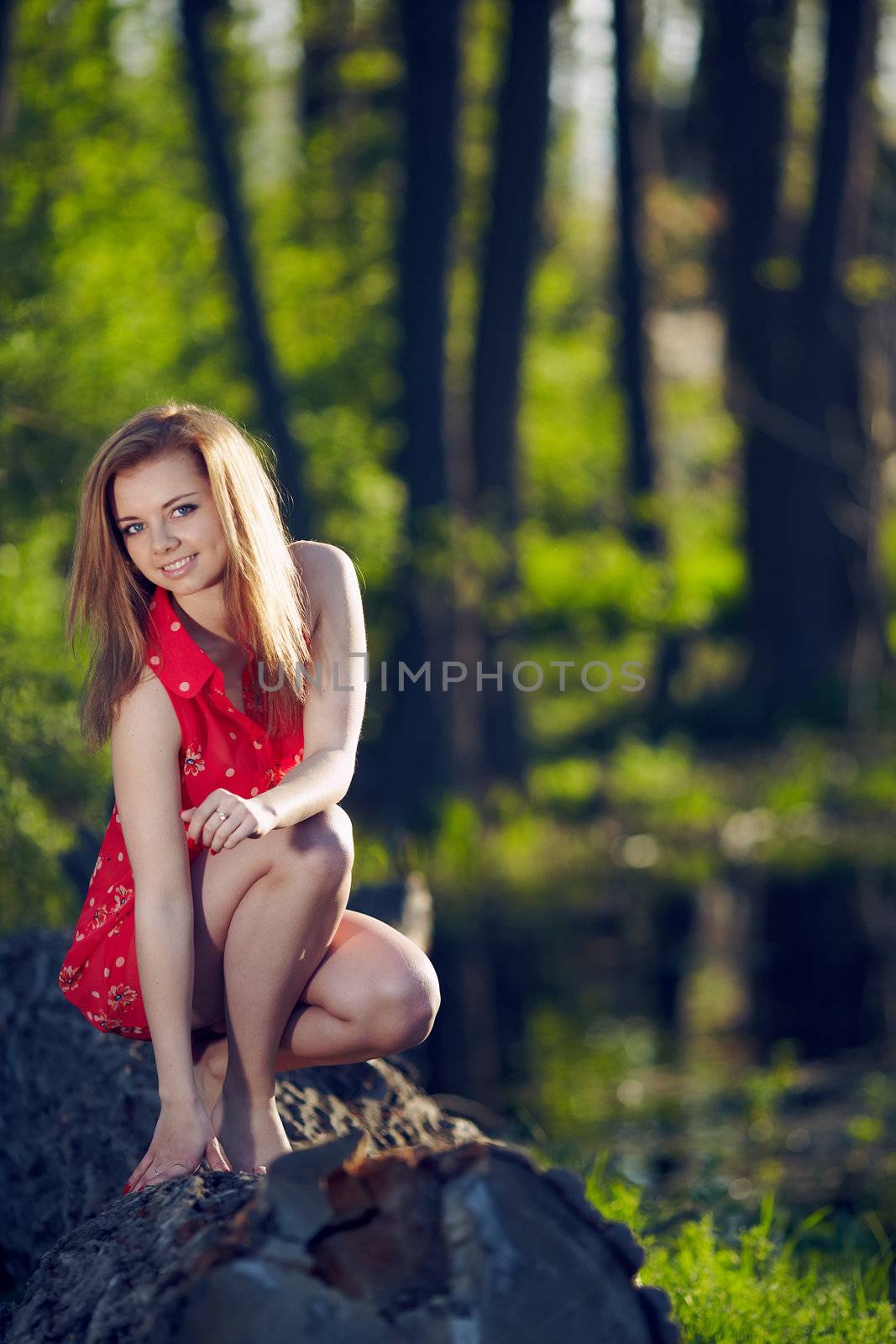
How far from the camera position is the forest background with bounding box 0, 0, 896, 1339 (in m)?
5.75

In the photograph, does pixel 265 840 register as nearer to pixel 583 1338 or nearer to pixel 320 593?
pixel 320 593

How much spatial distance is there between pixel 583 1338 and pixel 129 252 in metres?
10.8

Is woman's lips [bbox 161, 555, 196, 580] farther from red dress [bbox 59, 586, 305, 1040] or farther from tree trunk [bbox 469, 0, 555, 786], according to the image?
tree trunk [bbox 469, 0, 555, 786]

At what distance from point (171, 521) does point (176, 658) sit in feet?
0.78

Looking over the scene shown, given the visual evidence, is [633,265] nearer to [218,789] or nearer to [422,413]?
[422,413]

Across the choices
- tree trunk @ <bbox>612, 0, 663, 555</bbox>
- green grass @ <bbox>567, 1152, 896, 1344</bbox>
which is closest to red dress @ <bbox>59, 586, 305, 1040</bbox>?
green grass @ <bbox>567, 1152, 896, 1344</bbox>

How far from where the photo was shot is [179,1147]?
2623 millimetres

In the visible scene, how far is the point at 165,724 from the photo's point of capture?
279 centimetres

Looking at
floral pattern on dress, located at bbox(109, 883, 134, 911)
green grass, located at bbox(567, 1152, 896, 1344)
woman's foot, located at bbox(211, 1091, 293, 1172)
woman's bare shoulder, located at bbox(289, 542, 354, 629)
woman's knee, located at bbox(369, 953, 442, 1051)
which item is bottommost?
→ green grass, located at bbox(567, 1152, 896, 1344)

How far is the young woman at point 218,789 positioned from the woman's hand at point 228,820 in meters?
0.04

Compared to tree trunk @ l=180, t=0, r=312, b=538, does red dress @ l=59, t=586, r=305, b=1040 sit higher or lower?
lower

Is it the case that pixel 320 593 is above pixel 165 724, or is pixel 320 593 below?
above

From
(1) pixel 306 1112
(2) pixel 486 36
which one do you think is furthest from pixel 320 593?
(2) pixel 486 36

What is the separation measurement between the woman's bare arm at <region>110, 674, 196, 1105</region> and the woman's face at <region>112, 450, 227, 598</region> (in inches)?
7.8
